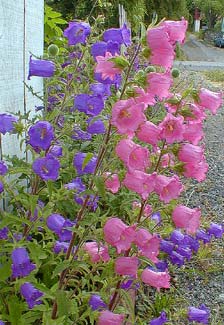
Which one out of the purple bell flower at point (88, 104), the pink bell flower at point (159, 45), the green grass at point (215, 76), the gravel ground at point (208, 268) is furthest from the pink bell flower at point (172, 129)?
the green grass at point (215, 76)

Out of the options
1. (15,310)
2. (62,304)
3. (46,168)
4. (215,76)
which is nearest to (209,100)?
(46,168)

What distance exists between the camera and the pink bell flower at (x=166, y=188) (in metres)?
1.24

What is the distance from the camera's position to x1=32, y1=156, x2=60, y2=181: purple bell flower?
1355 mm

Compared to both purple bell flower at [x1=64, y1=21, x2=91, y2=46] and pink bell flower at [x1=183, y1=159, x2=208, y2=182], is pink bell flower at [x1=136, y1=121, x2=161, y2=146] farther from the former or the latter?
purple bell flower at [x1=64, y1=21, x2=91, y2=46]

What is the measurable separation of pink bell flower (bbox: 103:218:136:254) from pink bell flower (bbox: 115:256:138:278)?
2.6 inches

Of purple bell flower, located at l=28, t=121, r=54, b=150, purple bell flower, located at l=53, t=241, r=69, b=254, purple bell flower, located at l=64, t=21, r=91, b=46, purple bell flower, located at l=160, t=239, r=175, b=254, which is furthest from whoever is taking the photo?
purple bell flower, located at l=160, t=239, r=175, b=254

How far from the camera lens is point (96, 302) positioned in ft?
4.73

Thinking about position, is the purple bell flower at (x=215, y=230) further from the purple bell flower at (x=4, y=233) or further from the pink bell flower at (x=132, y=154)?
the pink bell flower at (x=132, y=154)

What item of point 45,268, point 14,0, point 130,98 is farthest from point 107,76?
point 14,0

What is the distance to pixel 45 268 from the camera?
189 centimetres

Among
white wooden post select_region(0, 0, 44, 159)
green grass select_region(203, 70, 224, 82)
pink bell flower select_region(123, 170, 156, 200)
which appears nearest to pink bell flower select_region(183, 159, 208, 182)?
pink bell flower select_region(123, 170, 156, 200)

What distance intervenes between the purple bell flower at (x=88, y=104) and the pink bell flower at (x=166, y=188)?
11.1 inches

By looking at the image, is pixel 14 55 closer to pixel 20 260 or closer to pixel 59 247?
pixel 59 247

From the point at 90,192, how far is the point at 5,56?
97cm
